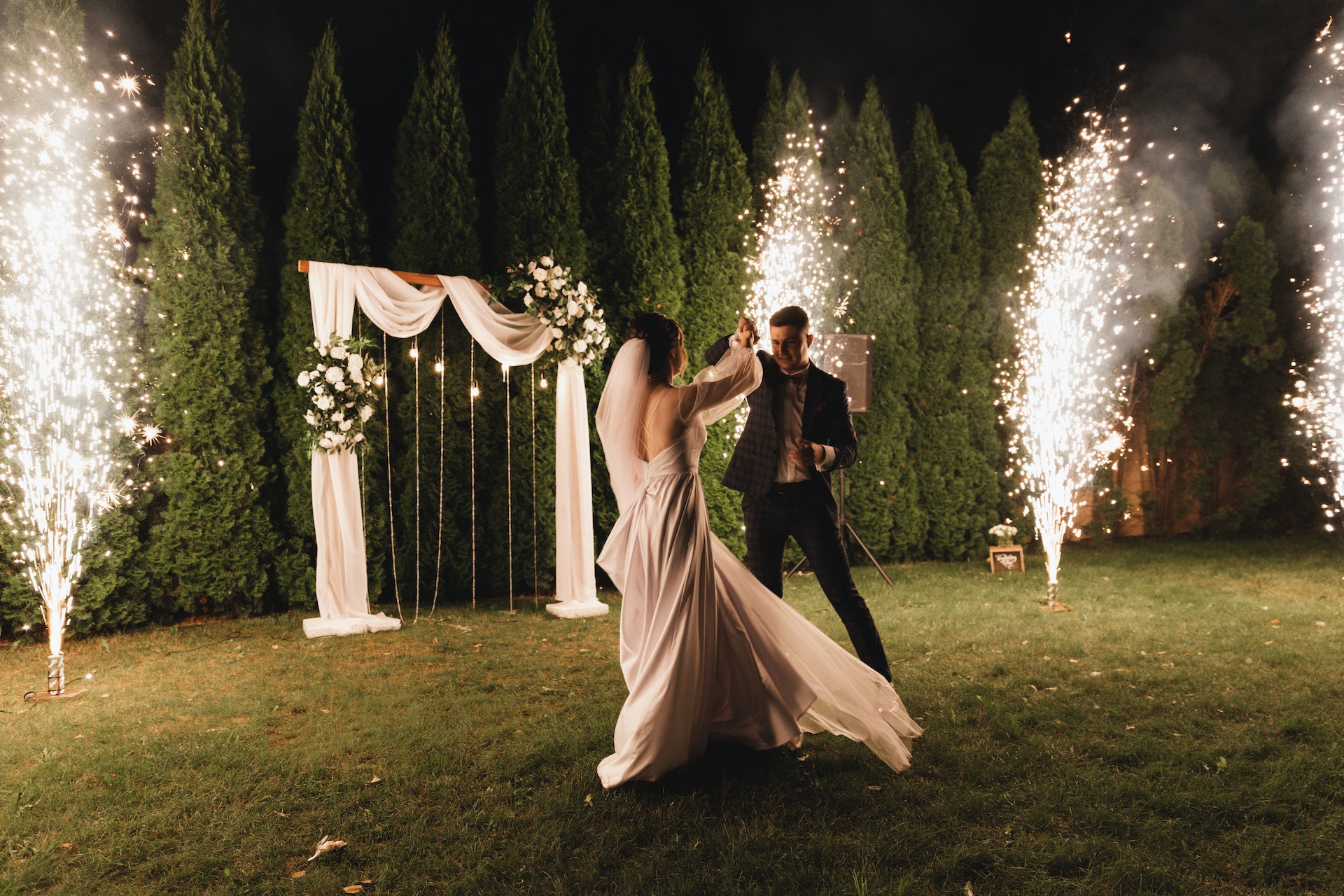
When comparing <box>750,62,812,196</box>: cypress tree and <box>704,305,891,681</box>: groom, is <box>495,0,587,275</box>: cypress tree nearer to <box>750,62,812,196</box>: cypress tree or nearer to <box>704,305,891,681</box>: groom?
<box>750,62,812,196</box>: cypress tree

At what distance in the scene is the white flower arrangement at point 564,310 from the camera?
7.07 m

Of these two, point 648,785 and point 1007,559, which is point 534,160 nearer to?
point 648,785

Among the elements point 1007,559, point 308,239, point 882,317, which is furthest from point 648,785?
point 882,317

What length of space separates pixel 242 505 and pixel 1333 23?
36.2ft

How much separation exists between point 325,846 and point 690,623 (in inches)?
63.0

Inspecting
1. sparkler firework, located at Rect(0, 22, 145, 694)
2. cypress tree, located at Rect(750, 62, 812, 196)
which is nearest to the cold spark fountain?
cypress tree, located at Rect(750, 62, 812, 196)

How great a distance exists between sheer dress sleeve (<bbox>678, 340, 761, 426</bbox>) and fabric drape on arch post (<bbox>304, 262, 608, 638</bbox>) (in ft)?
11.9

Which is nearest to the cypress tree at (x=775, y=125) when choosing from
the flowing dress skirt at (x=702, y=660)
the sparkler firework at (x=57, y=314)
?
the sparkler firework at (x=57, y=314)

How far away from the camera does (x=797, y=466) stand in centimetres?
396

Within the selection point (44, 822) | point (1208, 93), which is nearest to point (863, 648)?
point (44, 822)

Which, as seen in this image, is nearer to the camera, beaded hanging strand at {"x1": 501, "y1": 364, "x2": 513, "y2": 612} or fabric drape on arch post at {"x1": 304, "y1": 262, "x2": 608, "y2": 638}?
fabric drape on arch post at {"x1": 304, "y1": 262, "x2": 608, "y2": 638}

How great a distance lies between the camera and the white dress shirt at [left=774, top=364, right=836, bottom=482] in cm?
394

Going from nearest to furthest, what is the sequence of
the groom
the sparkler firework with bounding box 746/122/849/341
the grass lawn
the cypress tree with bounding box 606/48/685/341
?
the grass lawn → the groom → the cypress tree with bounding box 606/48/685/341 → the sparkler firework with bounding box 746/122/849/341

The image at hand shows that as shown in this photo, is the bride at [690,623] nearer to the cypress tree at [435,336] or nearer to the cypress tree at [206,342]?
the cypress tree at [435,336]
